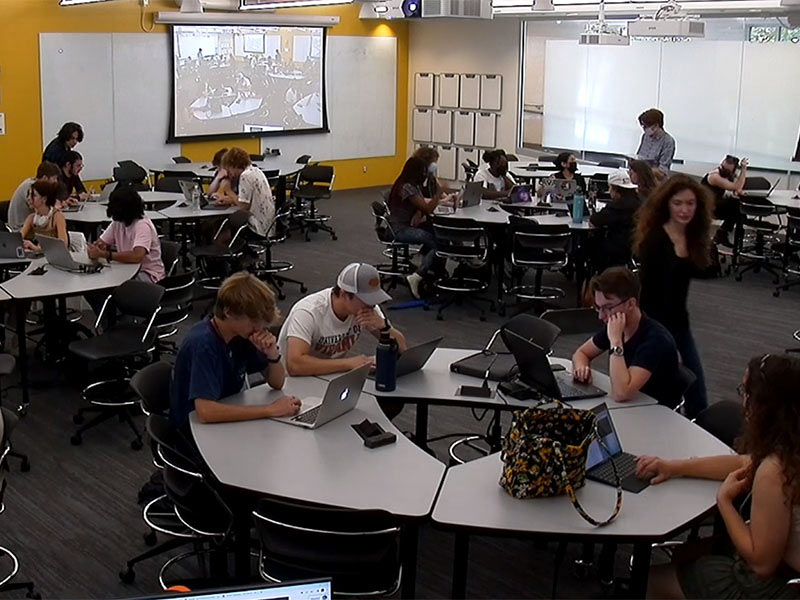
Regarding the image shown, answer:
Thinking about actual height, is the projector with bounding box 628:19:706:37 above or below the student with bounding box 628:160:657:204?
above

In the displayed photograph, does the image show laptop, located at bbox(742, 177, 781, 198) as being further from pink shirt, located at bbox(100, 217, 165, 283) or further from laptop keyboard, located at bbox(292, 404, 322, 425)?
laptop keyboard, located at bbox(292, 404, 322, 425)

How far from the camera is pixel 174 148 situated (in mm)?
13875

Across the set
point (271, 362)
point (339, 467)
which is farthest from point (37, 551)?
point (339, 467)

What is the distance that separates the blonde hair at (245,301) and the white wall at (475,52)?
12.0 meters

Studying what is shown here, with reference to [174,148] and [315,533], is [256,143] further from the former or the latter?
[315,533]

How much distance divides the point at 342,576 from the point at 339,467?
0.39 m

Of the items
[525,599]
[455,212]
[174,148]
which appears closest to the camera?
[525,599]

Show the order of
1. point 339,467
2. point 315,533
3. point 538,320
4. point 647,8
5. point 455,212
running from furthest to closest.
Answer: point 647,8
point 455,212
point 538,320
point 339,467
point 315,533

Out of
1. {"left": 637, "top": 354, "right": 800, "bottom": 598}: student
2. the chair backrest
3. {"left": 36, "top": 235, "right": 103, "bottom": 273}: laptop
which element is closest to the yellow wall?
{"left": 36, "top": 235, "right": 103, "bottom": 273}: laptop

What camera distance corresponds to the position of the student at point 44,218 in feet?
23.1

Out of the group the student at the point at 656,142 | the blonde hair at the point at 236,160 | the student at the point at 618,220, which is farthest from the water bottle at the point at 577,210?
the blonde hair at the point at 236,160

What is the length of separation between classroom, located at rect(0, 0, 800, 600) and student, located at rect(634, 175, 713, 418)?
2 cm

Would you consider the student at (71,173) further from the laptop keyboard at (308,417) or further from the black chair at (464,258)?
the laptop keyboard at (308,417)

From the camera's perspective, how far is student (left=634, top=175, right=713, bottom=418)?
4.89 meters
